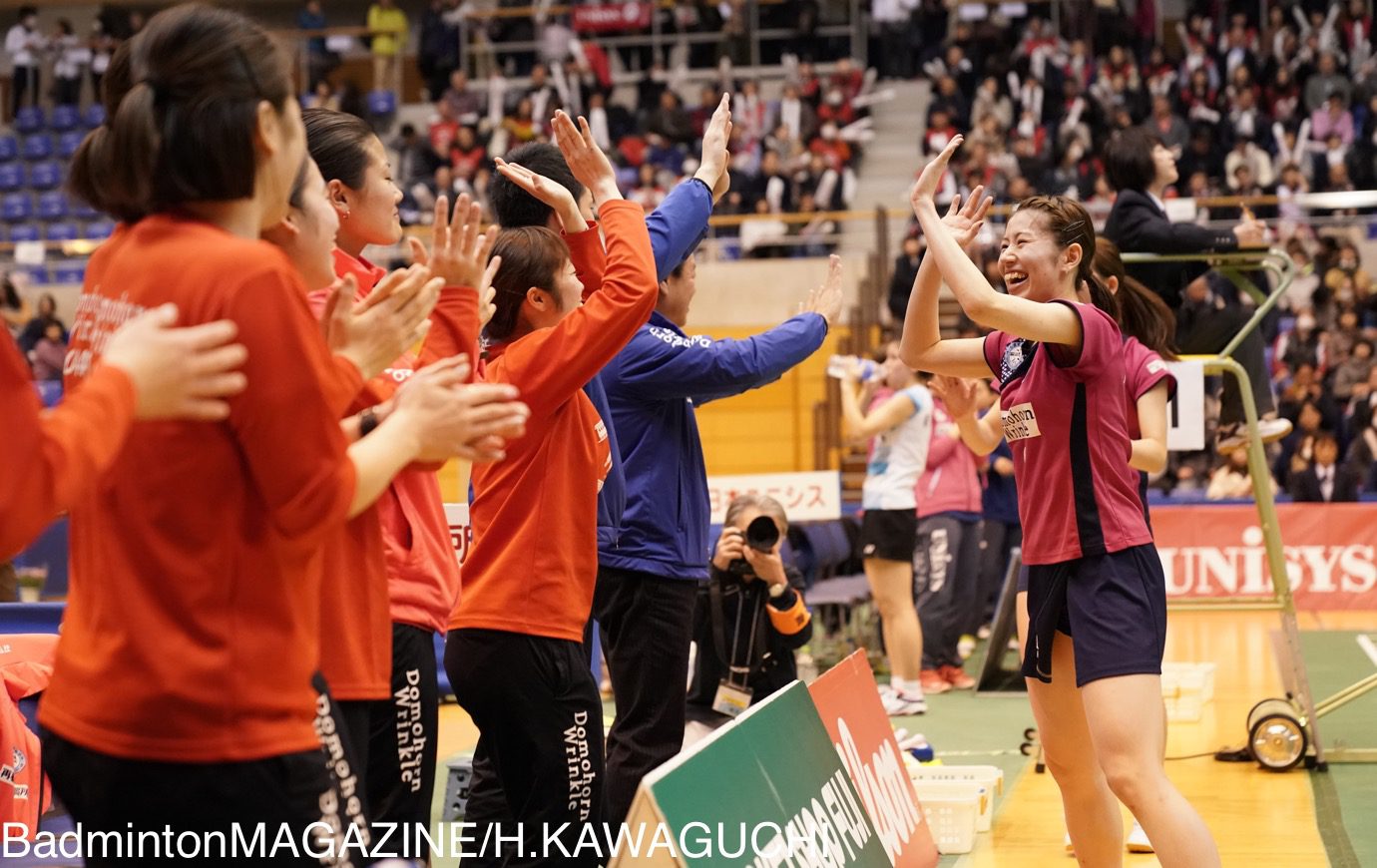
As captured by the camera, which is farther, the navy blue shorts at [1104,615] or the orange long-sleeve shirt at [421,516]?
the navy blue shorts at [1104,615]

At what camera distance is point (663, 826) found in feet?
9.22

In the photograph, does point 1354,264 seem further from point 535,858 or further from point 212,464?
point 212,464

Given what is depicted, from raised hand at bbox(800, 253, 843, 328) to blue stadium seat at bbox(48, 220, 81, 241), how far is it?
18949 mm

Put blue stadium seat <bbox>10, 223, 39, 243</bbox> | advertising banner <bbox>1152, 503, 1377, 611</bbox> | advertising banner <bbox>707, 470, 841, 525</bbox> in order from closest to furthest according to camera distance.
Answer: advertising banner <bbox>707, 470, 841, 525</bbox> → advertising banner <bbox>1152, 503, 1377, 611</bbox> → blue stadium seat <bbox>10, 223, 39, 243</bbox>

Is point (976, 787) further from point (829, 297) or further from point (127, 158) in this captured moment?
point (127, 158)

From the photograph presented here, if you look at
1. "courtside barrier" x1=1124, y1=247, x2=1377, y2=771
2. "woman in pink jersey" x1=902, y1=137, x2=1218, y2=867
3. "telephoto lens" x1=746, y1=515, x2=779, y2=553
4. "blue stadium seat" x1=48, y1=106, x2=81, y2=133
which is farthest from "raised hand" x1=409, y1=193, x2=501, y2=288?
"blue stadium seat" x1=48, y1=106, x2=81, y2=133

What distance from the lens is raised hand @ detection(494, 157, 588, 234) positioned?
3.42 m

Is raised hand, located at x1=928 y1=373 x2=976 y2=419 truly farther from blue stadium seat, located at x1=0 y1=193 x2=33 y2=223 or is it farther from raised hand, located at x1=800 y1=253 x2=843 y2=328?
blue stadium seat, located at x1=0 y1=193 x2=33 y2=223

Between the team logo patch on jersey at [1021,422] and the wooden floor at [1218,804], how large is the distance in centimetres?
181

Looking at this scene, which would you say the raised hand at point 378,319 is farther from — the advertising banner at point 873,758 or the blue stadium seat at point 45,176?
the blue stadium seat at point 45,176

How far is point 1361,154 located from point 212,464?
18.2 metres

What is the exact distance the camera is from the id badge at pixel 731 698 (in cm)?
589

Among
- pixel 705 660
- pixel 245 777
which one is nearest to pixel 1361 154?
pixel 705 660

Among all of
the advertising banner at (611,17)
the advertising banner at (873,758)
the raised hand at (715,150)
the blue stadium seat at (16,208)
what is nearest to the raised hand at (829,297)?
the raised hand at (715,150)
